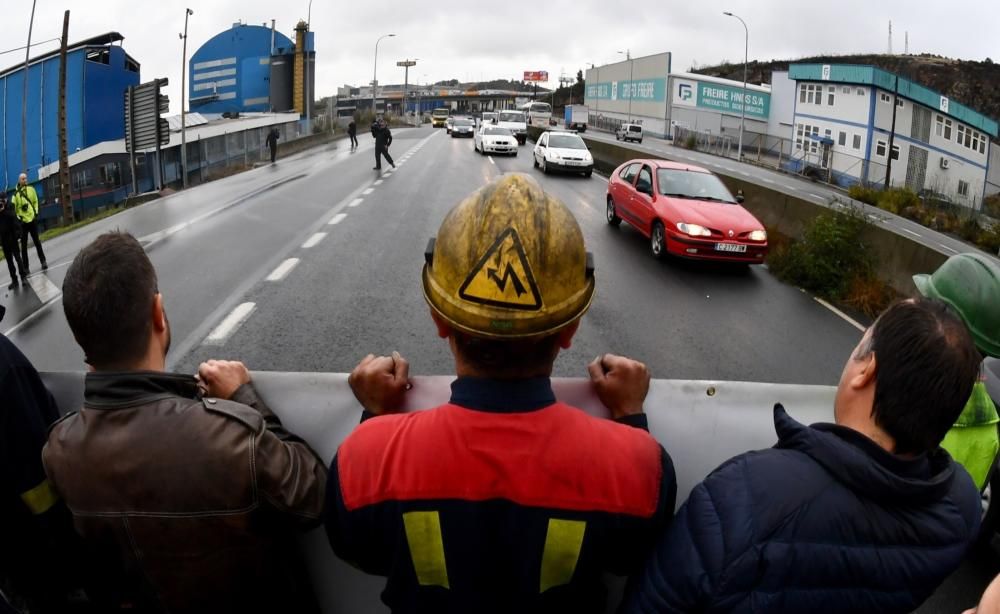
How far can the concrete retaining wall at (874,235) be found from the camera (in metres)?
11.8

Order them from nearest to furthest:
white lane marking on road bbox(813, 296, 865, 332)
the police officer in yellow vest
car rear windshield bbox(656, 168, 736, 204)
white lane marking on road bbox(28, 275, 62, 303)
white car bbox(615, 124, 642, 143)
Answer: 1. white lane marking on road bbox(813, 296, 865, 332)
2. white lane marking on road bbox(28, 275, 62, 303)
3. the police officer in yellow vest
4. car rear windshield bbox(656, 168, 736, 204)
5. white car bbox(615, 124, 642, 143)

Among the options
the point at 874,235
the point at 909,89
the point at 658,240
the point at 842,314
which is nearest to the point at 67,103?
the point at 658,240

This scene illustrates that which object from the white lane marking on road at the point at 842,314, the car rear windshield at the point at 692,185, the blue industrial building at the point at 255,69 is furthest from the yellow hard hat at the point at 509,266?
the blue industrial building at the point at 255,69

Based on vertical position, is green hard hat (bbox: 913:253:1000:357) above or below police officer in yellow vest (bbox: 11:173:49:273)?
above

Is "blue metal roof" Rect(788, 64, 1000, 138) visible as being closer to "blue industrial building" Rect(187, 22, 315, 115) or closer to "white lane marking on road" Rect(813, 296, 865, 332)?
"blue industrial building" Rect(187, 22, 315, 115)

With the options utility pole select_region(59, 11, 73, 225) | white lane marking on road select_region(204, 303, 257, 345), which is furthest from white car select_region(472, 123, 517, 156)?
white lane marking on road select_region(204, 303, 257, 345)

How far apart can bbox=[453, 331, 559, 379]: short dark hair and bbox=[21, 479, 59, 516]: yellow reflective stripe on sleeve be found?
1.37m

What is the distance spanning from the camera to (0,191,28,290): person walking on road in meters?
12.0

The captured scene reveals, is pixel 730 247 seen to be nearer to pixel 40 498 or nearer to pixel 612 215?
pixel 612 215

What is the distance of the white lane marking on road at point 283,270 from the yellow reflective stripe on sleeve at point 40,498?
8725mm

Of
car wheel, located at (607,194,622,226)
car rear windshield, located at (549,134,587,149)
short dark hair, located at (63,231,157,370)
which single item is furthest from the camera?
car rear windshield, located at (549,134,587,149)

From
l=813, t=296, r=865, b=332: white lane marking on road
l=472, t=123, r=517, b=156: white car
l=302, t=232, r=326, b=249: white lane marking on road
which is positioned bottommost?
l=813, t=296, r=865, b=332: white lane marking on road

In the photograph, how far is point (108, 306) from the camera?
78.5 inches

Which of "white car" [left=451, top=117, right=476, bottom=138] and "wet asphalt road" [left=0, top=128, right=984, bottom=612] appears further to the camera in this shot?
"white car" [left=451, top=117, right=476, bottom=138]
